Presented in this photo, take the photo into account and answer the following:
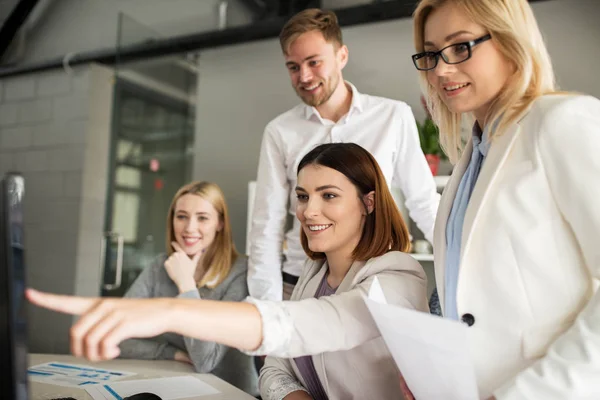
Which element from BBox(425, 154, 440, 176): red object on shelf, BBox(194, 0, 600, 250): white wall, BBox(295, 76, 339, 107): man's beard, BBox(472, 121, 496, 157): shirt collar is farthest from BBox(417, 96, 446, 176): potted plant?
BBox(472, 121, 496, 157): shirt collar

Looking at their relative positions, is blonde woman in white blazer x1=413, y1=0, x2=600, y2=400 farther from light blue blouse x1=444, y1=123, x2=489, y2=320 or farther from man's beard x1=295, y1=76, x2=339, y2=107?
man's beard x1=295, y1=76, x2=339, y2=107

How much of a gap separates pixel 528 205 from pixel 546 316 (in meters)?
0.17

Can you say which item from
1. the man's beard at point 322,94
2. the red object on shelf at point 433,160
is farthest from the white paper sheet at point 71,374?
the red object on shelf at point 433,160

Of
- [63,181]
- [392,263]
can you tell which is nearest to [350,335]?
[392,263]

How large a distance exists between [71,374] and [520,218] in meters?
1.40

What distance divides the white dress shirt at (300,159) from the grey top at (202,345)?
13 centimetres

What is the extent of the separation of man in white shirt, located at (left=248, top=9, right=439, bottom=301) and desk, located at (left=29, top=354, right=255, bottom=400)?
0.41 meters

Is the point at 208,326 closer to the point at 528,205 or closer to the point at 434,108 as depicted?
the point at 528,205

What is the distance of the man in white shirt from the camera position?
1997mm

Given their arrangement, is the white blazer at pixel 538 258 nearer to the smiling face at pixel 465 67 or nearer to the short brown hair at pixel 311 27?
the smiling face at pixel 465 67

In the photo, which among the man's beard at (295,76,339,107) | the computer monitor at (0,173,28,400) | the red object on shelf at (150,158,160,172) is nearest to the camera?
the computer monitor at (0,173,28,400)

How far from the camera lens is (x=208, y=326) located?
2.48 ft

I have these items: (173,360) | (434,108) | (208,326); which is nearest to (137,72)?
(173,360)

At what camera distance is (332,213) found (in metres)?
1.40
